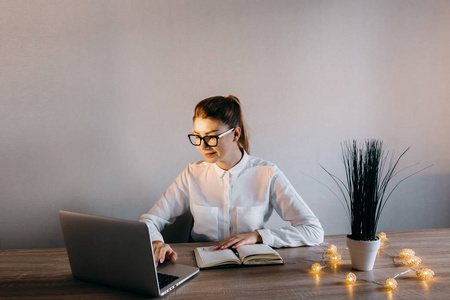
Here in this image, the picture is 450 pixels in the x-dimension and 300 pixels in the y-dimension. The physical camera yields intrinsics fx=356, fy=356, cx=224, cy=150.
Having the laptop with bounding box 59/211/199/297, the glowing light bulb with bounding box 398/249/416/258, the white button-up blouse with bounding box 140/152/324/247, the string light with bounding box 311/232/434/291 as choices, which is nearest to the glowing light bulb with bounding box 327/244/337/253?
the string light with bounding box 311/232/434/291

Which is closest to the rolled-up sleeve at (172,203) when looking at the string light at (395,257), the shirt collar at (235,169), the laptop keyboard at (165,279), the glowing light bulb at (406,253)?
the shirt collar at (235,169)

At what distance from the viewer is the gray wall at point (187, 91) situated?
93.3 inches

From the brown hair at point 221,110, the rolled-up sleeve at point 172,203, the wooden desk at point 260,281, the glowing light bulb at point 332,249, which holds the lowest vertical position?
the wooden desk at point 260,281

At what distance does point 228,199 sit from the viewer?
1993 millimetres

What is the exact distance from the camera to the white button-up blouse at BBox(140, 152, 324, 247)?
1.96 metres

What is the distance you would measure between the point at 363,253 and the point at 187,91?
5.27 ft

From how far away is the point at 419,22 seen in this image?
8.70 ft

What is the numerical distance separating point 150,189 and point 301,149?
113 centimetres

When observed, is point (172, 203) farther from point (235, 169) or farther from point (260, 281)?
point (260, 281)

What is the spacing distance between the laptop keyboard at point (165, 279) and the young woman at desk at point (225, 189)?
1.87 feet

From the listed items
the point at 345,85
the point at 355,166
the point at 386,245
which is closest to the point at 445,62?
the point at 345,85

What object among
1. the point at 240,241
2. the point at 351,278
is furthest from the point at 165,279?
the point at 351,278

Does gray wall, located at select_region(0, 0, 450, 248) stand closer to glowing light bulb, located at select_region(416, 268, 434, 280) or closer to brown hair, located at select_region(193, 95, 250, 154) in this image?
Answer: brown hair, located at select_region(193, 95, 250, 154)

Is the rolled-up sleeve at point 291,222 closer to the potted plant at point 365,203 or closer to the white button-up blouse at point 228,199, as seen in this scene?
the white button-up blouse at point 228,199
